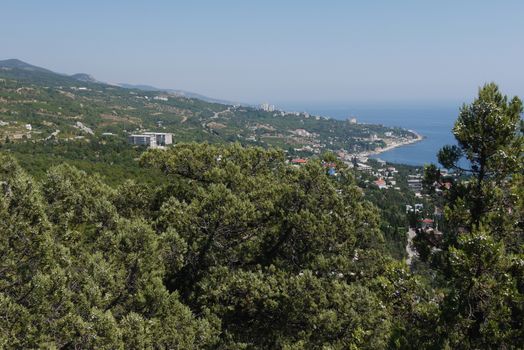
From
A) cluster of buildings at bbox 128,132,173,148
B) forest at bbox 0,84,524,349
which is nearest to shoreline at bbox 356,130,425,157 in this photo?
cluster of buildings at bbox 128,132,173,148

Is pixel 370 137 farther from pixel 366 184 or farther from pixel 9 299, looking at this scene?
pixel 9 299

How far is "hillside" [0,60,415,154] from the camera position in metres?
85.0

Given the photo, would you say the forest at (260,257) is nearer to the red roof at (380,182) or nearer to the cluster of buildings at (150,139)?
the cluster of buildings at (150,139)

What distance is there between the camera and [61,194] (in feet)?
34.8

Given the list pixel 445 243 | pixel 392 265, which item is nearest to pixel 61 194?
pixel 392 265

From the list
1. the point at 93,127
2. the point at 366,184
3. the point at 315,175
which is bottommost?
the point at 366,184

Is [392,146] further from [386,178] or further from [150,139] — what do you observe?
[150,139]

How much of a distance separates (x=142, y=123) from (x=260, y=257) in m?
119

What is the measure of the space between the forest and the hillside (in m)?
63.3

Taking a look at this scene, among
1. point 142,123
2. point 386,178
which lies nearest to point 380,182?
point 386,178

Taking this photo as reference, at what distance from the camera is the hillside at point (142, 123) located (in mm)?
84969

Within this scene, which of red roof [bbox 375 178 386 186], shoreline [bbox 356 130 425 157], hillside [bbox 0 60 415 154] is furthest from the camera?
shoreline [bbox 356 130 425 157]

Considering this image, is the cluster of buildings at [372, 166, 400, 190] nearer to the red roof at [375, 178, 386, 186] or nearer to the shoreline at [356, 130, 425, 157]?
the red roof at [375, 178, 386, 186]

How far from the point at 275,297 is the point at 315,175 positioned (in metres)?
3.51
